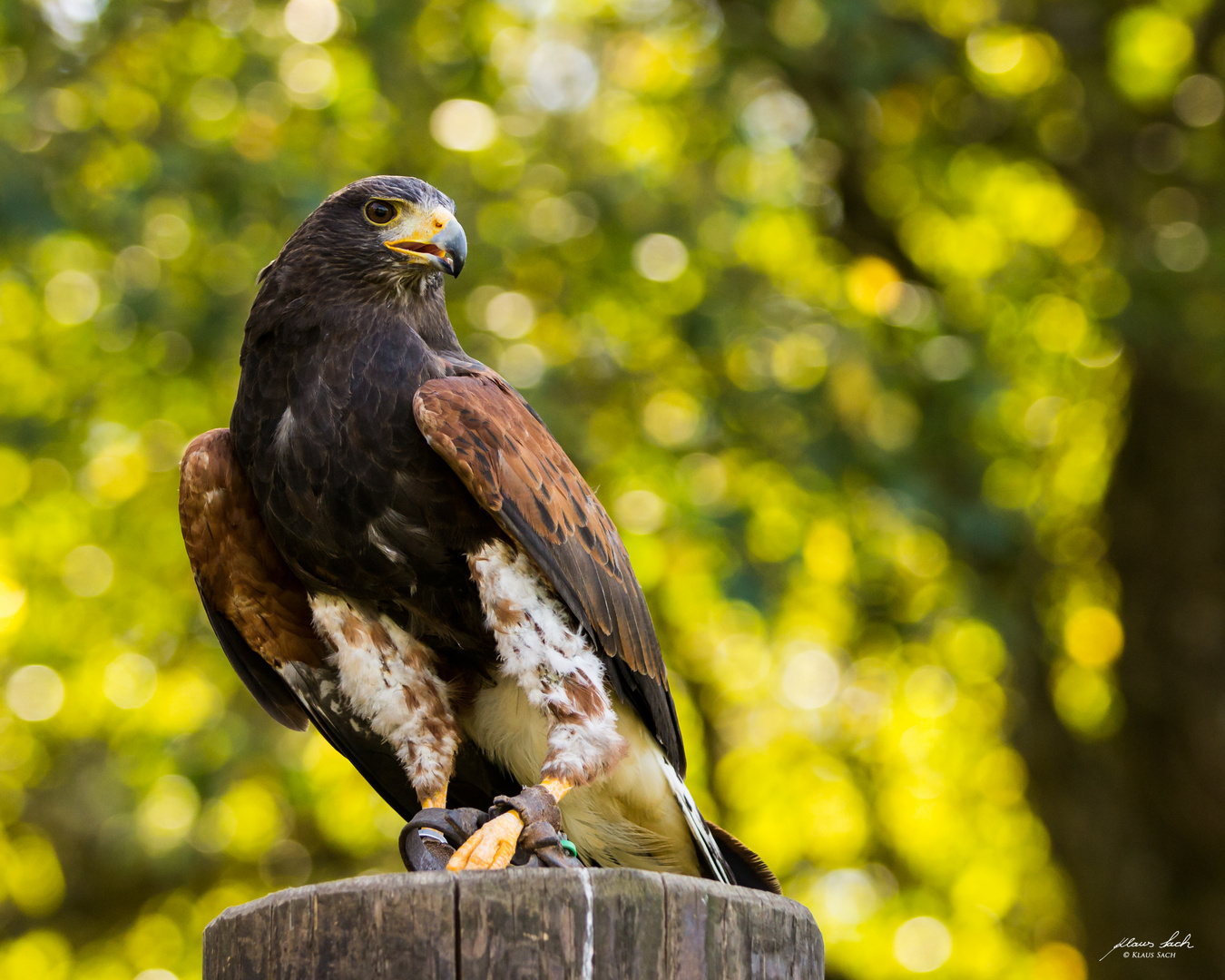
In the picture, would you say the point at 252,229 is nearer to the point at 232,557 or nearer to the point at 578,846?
the point at 232,557

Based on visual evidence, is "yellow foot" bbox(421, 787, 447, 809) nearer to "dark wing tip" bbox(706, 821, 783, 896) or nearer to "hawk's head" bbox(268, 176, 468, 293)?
"dark wing tip" bbox(706, 821, 783, 896)

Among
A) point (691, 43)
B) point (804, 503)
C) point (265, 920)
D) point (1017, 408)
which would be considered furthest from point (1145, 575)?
point (265, 920)

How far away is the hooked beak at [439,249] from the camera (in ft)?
10.5

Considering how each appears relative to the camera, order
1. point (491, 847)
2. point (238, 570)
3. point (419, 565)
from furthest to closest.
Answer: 1. point (238, 570)
2. point (419, 565)
3. point (491, 847)

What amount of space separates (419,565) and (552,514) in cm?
35

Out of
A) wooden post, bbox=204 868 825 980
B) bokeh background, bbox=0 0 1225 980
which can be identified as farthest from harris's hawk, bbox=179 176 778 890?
bokeh background, bbox=0 0 1225 980

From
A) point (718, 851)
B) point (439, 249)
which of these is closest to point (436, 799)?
point (718, 851)

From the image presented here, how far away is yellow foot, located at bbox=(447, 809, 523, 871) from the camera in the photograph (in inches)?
102

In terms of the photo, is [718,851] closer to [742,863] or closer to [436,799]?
[742,863]

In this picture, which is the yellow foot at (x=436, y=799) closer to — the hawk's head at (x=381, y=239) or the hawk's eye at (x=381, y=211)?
the hawk's head at (x=381, y=239)

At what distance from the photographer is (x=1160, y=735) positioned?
7.34 meters

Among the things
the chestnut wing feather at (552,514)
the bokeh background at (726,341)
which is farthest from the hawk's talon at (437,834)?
the bokeh background at (726,341)

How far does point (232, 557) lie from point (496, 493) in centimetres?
85

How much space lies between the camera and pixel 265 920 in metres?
2.21
